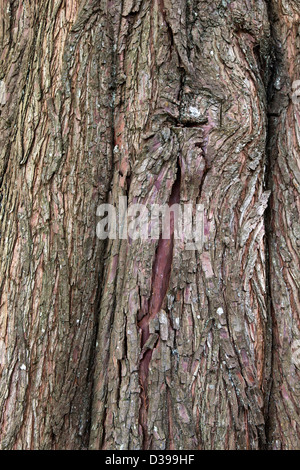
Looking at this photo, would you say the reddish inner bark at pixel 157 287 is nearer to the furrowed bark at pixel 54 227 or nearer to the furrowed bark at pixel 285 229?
the furrowed bark at pixel 54 227

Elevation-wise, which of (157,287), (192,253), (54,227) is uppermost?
(54,227)

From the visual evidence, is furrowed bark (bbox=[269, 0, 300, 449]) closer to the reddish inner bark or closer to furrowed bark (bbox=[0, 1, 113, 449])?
the reddish inner bark

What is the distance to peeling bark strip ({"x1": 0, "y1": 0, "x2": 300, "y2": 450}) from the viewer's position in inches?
68.4

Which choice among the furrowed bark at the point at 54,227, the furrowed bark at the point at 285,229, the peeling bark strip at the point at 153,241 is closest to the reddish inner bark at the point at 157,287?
the peeling bark strip at the point at 153,241

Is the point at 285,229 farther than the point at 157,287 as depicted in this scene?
Yes

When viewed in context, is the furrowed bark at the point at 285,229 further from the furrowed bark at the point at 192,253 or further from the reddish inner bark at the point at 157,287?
the reddish inner bark at the point at 157,287

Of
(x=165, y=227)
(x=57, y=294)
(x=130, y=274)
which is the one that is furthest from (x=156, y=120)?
(x=57, y=294)

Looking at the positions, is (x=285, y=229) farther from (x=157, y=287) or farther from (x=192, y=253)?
(x=157, y=287)

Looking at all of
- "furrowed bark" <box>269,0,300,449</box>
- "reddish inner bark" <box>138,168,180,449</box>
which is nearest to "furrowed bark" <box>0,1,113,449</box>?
"reddish inner bark" <box>138,168,180,449</box>

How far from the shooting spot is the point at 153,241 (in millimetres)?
1821

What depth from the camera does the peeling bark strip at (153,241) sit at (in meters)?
1.74

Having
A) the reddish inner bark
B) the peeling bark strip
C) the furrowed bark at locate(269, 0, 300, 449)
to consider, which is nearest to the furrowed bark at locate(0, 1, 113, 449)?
the peeling bark strip

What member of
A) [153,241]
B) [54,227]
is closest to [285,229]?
[153,241]

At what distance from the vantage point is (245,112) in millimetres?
1915
